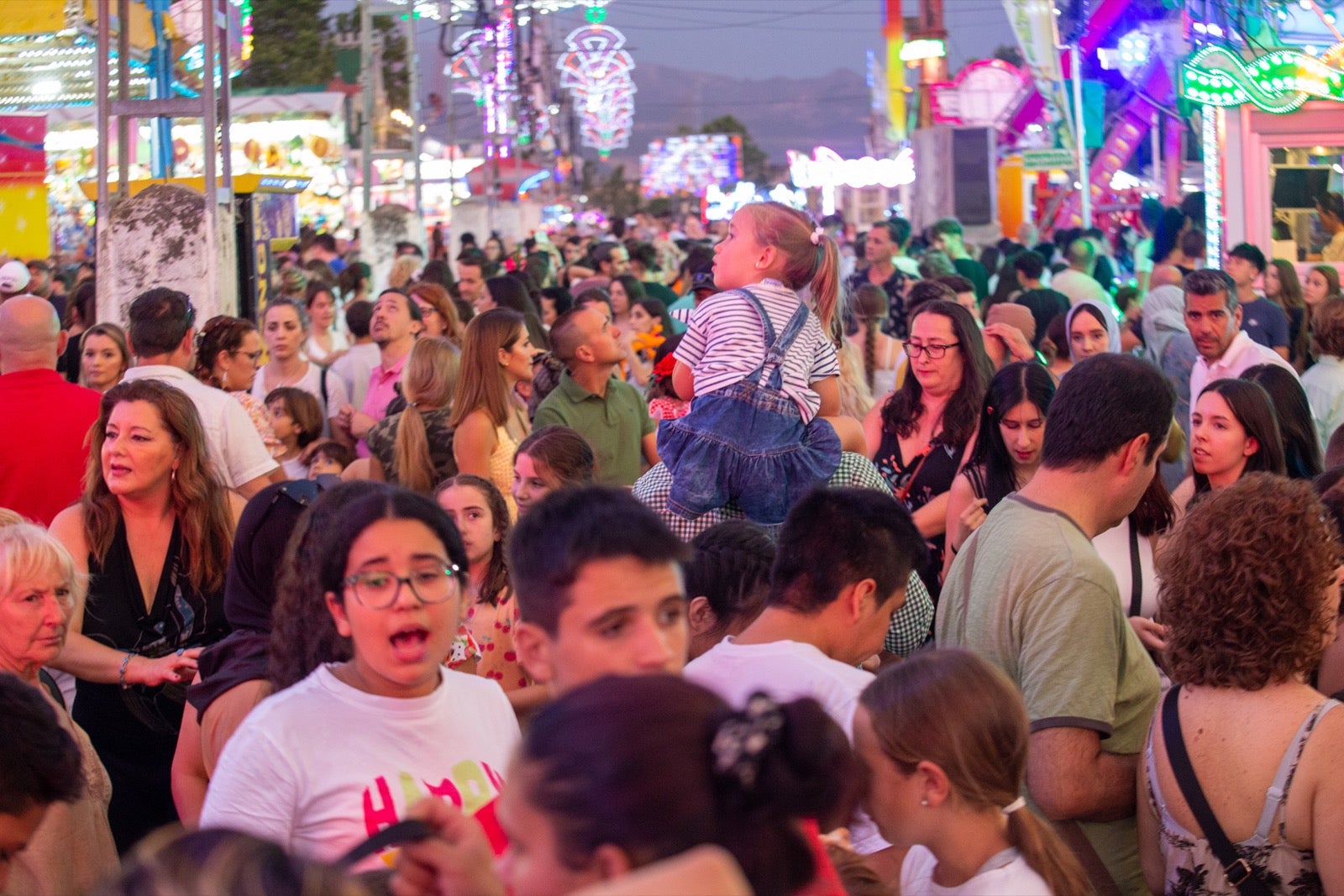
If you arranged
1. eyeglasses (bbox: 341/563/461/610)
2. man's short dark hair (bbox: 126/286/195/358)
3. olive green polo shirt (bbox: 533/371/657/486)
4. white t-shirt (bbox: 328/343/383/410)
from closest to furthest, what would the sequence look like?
eyeglasses (bbox: 341/563/461/610), man's short dark hair (bbox: 126/286/195/358), olive green polo shirt (bbox: 533/371/657/486), white t-shirt (bbox: 328/343/383/410)

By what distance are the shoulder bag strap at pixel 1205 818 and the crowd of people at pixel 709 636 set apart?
1 cm

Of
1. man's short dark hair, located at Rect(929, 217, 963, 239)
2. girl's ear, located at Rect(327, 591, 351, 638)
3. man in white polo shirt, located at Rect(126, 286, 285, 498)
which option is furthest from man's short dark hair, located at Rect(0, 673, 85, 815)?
man's short dark hair, located at Rect(929, 217, 963, 239)

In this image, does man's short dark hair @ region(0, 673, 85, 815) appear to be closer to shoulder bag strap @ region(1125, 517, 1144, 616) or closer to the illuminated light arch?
shoulder bag strap @ region(1125, 517, 1144, 616)

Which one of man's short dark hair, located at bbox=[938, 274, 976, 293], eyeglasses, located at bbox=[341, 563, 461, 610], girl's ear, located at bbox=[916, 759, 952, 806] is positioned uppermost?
man's short dark hair, located at bbox=[938, 274, 976, 293]

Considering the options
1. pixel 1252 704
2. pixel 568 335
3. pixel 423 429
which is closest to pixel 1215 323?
pixel 568 335

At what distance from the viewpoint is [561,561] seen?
7.74 ft

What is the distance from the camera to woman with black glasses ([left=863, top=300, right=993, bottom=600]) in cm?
555

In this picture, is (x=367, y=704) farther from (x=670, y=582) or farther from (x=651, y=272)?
(x=651, y=272)

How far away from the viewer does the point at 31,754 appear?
235 centimetres

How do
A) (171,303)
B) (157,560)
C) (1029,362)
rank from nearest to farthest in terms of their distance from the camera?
(157,560) < (1029,362) < (171,303)

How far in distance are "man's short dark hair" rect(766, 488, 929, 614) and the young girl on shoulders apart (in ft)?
4.00

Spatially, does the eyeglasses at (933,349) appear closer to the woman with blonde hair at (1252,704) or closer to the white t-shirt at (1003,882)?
the woman with blonde hair at (1252,704)

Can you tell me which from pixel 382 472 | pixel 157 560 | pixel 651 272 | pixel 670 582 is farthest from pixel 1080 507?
pixel 651 272

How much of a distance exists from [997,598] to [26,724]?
223 cm
